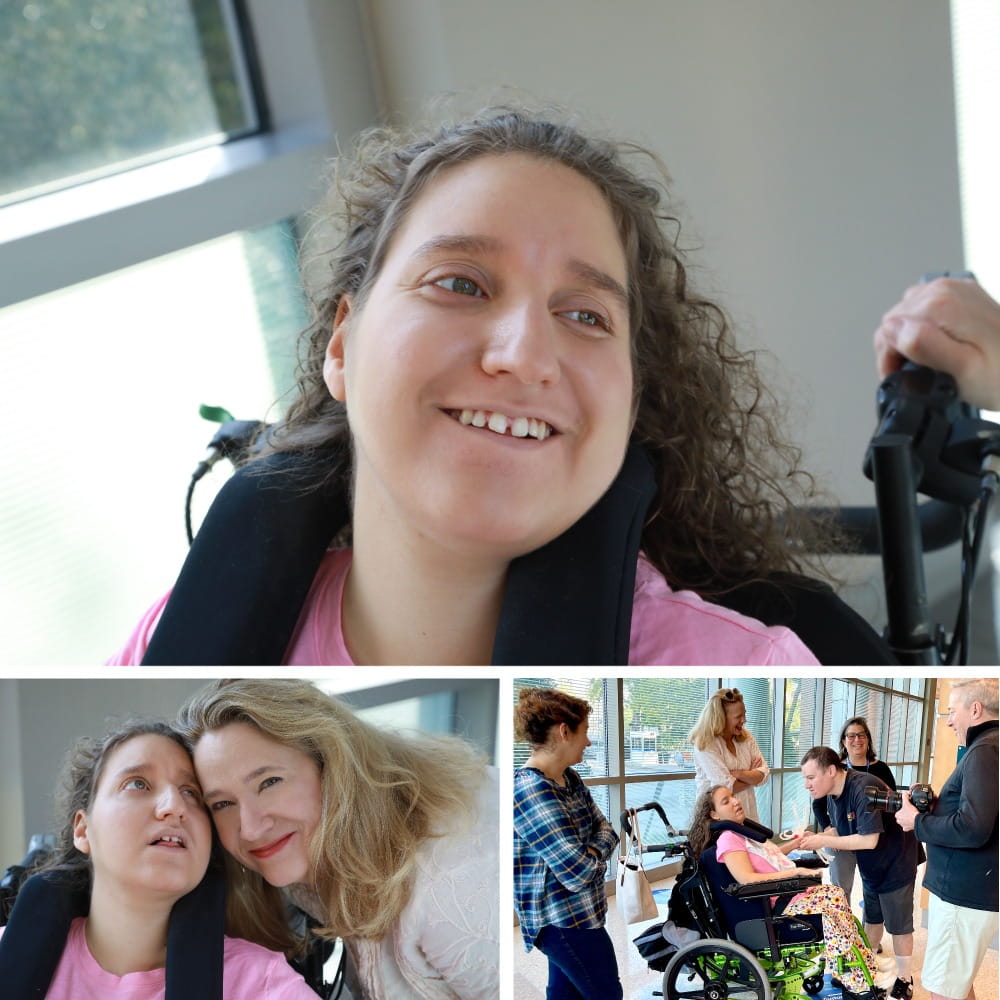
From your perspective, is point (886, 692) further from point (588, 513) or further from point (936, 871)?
point (588, 513)

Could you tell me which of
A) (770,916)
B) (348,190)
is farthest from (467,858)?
(348,190)

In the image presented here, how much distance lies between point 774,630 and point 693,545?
0.71 ft

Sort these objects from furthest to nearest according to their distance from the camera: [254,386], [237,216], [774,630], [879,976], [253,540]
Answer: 1. [254,386]
2. [237,216]
3. [253,540]
4. [774,630]
5. [879,976]

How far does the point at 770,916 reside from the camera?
78 cm

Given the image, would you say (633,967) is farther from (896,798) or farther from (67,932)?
(67,932)

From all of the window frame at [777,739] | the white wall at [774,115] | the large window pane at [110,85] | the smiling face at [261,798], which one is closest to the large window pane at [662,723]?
the window frame at [777,739]

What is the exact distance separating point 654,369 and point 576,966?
1.95 ft

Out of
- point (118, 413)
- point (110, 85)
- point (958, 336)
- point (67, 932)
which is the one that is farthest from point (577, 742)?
point (110, 85)

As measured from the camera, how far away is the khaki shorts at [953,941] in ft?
2.54

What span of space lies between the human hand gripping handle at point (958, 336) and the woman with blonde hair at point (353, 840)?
27.0 inches

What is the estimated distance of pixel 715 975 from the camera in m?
0.79

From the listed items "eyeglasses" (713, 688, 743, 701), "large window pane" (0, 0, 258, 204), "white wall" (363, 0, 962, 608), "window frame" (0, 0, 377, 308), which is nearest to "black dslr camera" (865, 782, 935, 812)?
"eyeglasses" (713, 688, 743, 701)

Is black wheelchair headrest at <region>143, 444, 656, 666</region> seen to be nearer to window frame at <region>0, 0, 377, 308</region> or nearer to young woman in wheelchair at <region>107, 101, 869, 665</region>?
young woman in wheelchair at <region>107, 101, 869, 665</region>

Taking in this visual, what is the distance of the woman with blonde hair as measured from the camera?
77 centimetres
